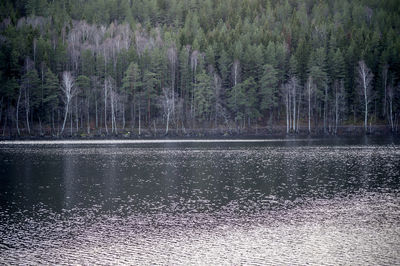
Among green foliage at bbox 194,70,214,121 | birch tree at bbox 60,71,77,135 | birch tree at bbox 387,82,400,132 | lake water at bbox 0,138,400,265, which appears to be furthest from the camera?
green foliage at bbox 194,70,214,121

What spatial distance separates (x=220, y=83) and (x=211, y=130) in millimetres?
11887

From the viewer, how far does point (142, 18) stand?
580 feet

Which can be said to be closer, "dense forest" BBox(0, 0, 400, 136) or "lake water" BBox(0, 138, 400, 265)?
"lake water" BBox(0, 138, 400, 265)

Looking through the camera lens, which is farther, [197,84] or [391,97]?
[197,84]

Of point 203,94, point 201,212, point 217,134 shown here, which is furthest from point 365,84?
point 201,212

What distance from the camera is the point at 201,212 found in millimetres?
26984

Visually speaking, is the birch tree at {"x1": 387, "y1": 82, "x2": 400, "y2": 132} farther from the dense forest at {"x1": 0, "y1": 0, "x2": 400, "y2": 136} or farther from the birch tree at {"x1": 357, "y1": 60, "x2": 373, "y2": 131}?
the birch tree at {"x1": 357, "y1": 60, "x2": 373, "y2": 131}

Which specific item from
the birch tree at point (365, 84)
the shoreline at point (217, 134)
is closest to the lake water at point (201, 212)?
the shoreline at point (217, 134)

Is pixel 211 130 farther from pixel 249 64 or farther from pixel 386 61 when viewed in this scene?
pixel 386 61

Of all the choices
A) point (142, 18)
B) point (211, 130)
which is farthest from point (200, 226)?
point (142, 18)

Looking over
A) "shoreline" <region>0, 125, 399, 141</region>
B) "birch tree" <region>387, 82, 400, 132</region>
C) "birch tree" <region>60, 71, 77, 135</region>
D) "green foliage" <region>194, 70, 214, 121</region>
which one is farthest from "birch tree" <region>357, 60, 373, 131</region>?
"birch tree" <region>60, 71, 77, 135</region>

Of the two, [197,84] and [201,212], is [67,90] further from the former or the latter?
[201,212]

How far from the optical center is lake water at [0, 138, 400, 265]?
19.1 metres

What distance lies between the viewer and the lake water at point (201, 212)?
19.1 metres
